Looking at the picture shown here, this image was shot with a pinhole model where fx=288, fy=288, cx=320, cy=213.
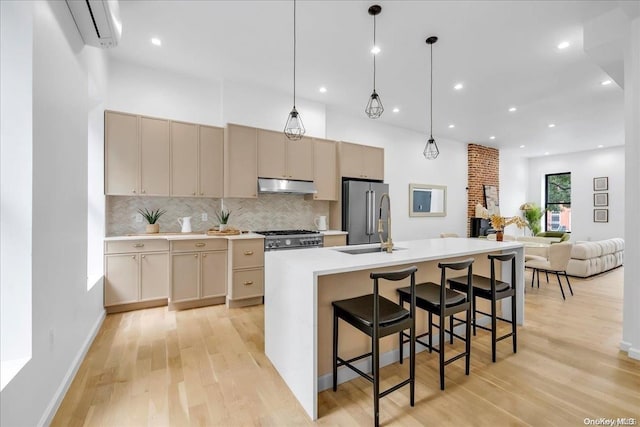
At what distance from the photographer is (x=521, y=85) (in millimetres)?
4395

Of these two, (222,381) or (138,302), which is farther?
(138,302)

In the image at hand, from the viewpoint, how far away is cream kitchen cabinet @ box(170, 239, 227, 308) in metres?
3.60

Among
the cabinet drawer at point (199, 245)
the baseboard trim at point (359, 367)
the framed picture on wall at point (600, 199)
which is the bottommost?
the baseboard trim at point (359, 367)

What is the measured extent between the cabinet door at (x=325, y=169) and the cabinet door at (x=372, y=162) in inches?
26.0

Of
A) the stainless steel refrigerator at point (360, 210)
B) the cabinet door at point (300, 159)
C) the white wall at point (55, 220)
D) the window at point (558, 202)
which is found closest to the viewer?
the white wall at point (55, 220)

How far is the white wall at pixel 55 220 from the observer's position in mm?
1584

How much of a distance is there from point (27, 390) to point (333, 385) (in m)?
1.73

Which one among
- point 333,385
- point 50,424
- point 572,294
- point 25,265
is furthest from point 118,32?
point 572,294

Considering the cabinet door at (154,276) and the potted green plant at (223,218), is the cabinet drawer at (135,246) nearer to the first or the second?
the cabinet door at (154,276)

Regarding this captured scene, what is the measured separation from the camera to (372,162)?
5.41 metres

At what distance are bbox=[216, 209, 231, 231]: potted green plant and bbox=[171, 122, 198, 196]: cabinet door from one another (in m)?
0.51

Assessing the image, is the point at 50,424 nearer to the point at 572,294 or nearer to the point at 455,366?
the point at 455,366

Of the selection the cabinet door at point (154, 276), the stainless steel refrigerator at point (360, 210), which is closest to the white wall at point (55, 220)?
the cabinet door at point (154, 276)

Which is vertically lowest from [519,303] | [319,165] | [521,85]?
[519,303]
